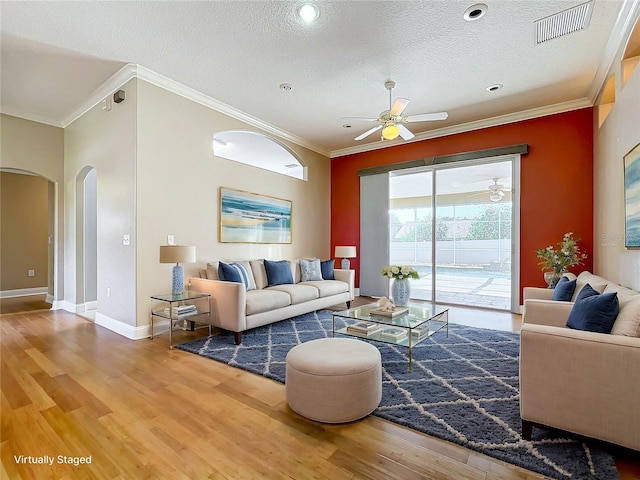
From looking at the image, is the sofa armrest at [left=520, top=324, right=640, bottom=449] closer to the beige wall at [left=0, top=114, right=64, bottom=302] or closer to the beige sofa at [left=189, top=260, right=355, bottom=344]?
the beige sofa at [left=189, top=260, right=355, bottom=344]

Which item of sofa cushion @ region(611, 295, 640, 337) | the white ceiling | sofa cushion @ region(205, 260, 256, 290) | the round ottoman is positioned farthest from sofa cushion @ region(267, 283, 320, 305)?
sofa cushion @ region(611, 295, 640, 337)

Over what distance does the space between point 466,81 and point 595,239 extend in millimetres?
2767

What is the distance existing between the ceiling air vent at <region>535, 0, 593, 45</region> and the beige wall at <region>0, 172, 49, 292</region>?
833 centimetres

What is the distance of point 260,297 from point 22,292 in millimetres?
6186

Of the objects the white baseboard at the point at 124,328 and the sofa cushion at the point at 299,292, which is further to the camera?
the sofa cushion at the point at 299,292

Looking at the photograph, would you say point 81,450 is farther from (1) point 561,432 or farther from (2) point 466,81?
(2) point 466,81

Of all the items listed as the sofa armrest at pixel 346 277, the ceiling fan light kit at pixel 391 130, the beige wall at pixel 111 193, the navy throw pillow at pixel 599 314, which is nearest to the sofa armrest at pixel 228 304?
the beige wall at pixel 111 193

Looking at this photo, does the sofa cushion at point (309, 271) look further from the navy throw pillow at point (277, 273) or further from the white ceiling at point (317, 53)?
the white ceiling at point (317, 53)

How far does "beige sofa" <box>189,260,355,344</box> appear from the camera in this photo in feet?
11.6

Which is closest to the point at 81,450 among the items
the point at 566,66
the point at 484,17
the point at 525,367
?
the point at 525,367

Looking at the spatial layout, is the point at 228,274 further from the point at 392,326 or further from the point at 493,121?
the point at 493,121

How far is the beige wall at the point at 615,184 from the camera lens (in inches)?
107

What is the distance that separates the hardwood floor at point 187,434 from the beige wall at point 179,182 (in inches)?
51.6

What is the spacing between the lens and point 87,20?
2844 millimetres
